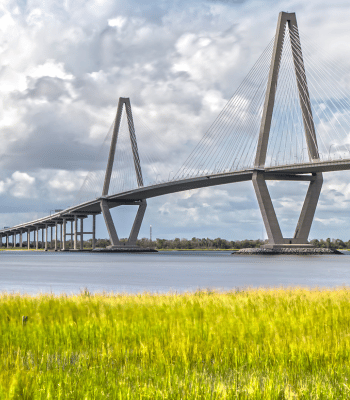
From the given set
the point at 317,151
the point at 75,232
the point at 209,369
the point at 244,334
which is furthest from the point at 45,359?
the point at 75,232

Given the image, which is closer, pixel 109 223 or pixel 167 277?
pixel 167 277

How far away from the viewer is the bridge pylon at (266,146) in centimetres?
5097

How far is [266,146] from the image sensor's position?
51125 mm

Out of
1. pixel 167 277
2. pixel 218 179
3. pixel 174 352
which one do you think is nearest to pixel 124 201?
pixel 218 179

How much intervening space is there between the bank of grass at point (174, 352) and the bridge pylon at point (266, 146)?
1673 inches

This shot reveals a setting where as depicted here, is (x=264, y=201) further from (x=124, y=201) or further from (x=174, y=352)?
(x=174, y=352)

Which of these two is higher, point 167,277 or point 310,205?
point 310,205

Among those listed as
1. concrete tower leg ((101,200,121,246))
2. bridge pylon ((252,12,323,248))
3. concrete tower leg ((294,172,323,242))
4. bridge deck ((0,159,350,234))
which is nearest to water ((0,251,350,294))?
concrete tower leg ((294,172,323,242))

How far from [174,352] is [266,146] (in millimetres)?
46348

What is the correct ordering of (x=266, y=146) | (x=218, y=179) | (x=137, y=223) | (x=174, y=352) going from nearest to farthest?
(x=174, y=352), (x=266, y=146), (x=218, y=179), (x=137, y=223)

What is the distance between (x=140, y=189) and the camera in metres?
73.1

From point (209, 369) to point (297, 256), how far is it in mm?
56999

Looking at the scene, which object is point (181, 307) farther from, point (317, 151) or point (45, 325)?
point (317, 151)

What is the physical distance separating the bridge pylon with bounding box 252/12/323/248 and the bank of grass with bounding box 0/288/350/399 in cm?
4250
